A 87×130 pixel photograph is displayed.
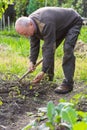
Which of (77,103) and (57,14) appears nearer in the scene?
(77,103)

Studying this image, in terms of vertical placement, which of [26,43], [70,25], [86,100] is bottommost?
[26,43]

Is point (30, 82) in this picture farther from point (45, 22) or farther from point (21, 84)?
point (45, 22)

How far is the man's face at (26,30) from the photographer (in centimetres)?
514

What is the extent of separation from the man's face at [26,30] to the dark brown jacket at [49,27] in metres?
0.13

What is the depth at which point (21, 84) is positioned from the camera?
588 cm

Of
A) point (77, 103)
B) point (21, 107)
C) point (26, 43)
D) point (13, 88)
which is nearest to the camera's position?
point (77, 103)

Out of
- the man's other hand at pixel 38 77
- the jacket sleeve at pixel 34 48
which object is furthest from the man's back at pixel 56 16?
the man's other hand at pixel 38 77

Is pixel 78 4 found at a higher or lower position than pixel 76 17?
lower

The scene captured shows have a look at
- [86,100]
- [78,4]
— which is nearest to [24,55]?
[86,100]

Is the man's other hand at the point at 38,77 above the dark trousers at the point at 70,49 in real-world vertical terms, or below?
below

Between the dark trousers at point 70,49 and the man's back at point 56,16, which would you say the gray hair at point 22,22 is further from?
the dark trousers at point 70,49

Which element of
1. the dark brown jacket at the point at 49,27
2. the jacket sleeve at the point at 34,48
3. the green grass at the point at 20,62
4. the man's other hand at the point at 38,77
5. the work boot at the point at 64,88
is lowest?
the green grass at the point at 20,62

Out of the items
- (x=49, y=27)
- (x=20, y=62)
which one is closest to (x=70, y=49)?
(x=49, y=27)

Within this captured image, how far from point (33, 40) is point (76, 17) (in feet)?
2.34
